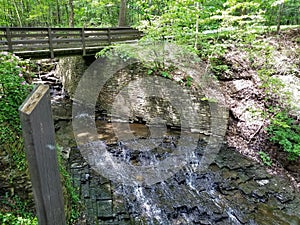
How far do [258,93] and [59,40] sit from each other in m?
7.43

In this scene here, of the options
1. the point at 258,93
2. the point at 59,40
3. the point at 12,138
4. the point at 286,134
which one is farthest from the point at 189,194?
the point at 59,40

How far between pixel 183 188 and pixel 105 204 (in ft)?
6.44

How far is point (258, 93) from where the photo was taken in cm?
783

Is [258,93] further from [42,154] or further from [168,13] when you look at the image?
[42,154]

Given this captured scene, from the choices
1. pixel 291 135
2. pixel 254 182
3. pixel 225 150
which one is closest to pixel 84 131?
pixel 225 150

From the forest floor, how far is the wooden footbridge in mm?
4886

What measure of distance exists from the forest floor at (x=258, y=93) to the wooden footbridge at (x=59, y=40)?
16.0ft

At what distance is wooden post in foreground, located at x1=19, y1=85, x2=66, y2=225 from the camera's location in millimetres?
878

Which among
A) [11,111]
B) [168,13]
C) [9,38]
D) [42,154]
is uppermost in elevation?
[168,13]

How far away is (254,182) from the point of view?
5770mm

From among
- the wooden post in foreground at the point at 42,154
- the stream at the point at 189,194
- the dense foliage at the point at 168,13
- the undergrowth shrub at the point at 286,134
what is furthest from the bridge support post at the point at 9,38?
the undergrowth shrub at the point at 286,134

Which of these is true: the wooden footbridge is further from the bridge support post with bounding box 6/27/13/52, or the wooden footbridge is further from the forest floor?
the forest floor

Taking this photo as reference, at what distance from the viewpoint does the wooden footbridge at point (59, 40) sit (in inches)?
265

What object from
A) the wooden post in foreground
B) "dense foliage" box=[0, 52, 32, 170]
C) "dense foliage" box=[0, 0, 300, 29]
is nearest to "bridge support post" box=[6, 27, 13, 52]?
"dense foliage" box=[0, 52, 32, 170]
